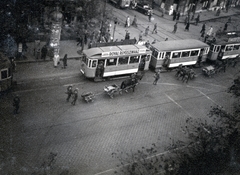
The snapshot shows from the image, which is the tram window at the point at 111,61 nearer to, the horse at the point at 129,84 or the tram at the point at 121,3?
the horse at the point at 129,84

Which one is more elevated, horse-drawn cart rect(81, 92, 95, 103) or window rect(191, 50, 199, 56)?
window rect(191, 50, 199, 56)

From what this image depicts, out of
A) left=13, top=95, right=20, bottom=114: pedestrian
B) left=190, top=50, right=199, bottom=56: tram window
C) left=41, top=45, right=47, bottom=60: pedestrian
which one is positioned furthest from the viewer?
left=190, top=50, right=199, bottom=56: tram window

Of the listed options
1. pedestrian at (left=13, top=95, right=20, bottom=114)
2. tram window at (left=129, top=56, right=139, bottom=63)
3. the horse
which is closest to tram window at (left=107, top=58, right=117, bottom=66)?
tram window at (left=129, top=56, right=139, bottom=63)

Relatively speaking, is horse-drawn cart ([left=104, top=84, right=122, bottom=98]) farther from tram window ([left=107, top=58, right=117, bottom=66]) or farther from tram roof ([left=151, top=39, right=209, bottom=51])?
tram roof ([left=151, top=39, right=209, bottom=51])

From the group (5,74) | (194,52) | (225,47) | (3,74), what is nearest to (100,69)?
(5,74)

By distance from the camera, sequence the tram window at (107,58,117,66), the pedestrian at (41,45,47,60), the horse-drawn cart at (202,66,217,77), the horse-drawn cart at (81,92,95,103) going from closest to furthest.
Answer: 1. the horse-drawn cart at (81,92,95,103)
2. the tram window at (107,58,117,66)
3. the pedestrian at (41,45,47,60)
4. the horse-drawn cart at (202,66,217,77)

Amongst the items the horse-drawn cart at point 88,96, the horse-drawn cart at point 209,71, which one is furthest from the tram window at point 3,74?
the horse-drawn cart at point 209,71
